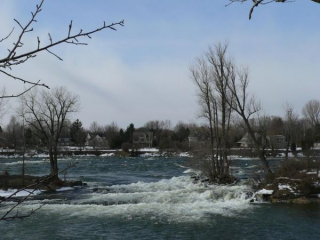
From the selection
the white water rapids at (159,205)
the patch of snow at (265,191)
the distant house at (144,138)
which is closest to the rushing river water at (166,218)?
the white water rapids at (159,205)

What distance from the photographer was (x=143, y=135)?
115375 mm

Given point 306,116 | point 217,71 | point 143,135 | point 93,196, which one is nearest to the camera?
point 93,196

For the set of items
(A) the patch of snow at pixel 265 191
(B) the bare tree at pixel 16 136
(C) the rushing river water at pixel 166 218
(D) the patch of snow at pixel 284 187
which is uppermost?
(B) the bare tree at pixel 16 136

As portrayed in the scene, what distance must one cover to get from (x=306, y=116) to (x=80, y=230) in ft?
254

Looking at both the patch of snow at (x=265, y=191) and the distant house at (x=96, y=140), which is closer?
the patch of snow at (x=265, y=191)

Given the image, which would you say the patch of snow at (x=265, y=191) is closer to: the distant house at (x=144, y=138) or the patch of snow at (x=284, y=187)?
the patch of snow at (x=284, y=187)

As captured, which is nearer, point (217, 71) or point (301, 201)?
point (301, 201)

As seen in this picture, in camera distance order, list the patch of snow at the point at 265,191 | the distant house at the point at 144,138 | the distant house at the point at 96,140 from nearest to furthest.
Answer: the patch of snow at the point at 265,191, the distant house at the point at 144,138, the distant house at the point at 96,140

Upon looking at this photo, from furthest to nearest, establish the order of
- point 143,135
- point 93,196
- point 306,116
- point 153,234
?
point 143,135
point 306,116
point 93,196
point 153,234

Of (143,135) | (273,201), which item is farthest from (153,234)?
(143,135)

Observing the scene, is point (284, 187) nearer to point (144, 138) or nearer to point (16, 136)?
point (16, 136)

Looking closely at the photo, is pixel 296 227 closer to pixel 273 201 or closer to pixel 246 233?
pixel 246 233

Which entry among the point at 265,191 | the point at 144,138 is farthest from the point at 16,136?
the point at 144,138

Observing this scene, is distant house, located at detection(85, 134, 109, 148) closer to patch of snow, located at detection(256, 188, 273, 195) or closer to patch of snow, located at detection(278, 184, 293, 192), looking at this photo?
patch of snow, located at detection(256, 188, 273, 195)
